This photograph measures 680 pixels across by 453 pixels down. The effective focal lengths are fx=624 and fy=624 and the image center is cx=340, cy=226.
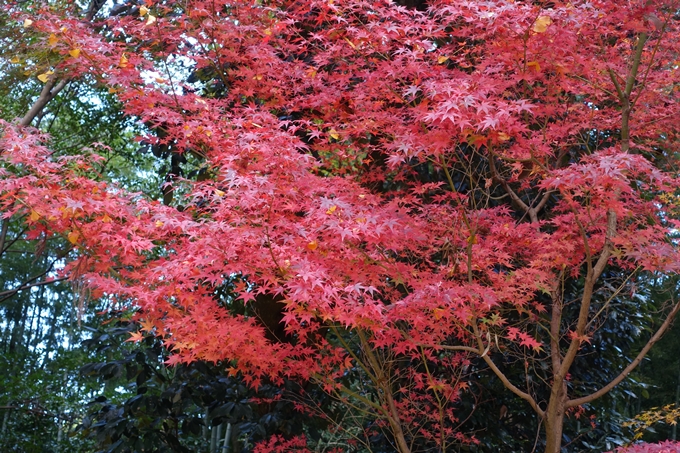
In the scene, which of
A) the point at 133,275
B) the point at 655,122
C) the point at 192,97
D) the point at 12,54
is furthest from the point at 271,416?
the point at 12,54

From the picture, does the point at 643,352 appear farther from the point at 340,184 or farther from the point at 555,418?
the point at 340,184

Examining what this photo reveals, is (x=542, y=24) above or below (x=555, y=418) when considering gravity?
above

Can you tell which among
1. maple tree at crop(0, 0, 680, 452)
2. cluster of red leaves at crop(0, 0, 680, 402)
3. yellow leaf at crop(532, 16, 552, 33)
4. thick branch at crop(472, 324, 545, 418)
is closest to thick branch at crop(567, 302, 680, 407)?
maple tree at crop(0, 0, 680, 452)

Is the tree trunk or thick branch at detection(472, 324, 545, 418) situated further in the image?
the tree trunk

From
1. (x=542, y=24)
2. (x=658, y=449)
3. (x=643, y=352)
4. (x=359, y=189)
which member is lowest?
(x=658, y=449)

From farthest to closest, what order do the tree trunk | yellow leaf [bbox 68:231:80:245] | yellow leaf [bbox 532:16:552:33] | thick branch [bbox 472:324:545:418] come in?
1. the tree trunk
2. thick branch [bbox 472:324:545:418]
3. yellow leaf [bbox 68:231:80:245]
4. yellow leaf [bbox 532:16:552:33]

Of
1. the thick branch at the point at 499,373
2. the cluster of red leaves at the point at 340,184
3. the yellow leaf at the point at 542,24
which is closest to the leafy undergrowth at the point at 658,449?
the thick branch at the point at 499,373

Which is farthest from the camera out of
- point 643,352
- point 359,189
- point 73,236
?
point 359,189

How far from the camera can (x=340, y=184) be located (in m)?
2.86

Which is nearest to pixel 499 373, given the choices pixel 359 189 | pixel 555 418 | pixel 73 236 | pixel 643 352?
pixel 555 418

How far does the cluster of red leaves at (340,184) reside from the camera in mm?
2389

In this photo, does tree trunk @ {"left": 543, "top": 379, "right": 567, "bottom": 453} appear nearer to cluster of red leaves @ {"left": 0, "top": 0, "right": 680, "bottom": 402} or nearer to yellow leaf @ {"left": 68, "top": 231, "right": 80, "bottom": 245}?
cluster of red leaves @ {"left": 0, "top": 0, "right": 680, "bottom": 402}

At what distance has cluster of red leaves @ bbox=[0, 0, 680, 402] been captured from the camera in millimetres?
2389

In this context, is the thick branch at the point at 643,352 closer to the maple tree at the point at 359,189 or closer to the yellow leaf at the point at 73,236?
the maple tree at the point at 359,189
